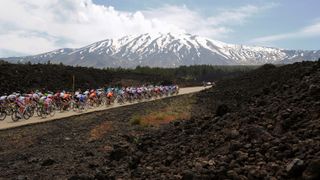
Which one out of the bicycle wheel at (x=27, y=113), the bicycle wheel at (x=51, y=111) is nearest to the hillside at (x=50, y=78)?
the bicycle wheel at (x=51, y=111)

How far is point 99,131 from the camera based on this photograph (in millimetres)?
26641

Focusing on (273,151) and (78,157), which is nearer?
(273,151)

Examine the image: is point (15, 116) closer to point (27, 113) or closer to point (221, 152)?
point (27, 113)

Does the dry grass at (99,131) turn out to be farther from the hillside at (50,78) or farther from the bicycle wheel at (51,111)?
the hillside at (50,78)

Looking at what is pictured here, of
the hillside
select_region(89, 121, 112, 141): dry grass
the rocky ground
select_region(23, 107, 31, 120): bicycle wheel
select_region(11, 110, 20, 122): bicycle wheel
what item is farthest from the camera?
the hillside

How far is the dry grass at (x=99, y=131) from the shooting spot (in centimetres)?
2470

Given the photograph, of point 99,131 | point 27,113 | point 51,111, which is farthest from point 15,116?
point 99,131

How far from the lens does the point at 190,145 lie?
40.8ft

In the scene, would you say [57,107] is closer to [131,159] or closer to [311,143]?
[131,159]

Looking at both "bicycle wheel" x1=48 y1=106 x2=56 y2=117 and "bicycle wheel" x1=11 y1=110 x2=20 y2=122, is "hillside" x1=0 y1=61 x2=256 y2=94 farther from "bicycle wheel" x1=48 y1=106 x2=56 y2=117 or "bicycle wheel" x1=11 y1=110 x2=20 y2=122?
"bicycle wheel" x1=11 y1=110 x2=20 y2=122

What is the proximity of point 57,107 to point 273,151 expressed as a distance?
1287 inches

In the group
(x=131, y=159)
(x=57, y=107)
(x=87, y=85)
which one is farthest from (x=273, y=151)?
(x=87, y=85)

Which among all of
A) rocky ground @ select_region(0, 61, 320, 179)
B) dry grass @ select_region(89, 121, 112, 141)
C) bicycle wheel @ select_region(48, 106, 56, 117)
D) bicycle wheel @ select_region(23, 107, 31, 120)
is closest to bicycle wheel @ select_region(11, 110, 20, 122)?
bicycle wheel @ select_region(23, 107, 31, 120)

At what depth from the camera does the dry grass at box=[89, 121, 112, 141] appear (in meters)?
24.7
